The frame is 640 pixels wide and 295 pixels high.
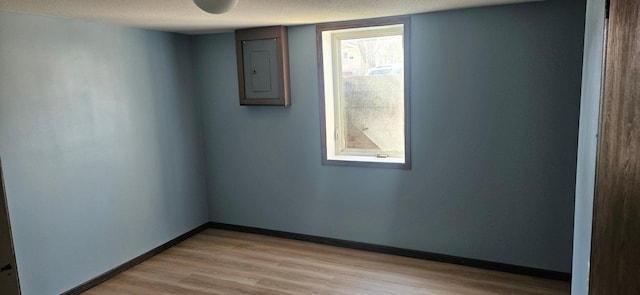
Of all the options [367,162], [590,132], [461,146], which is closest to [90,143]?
[367,162]

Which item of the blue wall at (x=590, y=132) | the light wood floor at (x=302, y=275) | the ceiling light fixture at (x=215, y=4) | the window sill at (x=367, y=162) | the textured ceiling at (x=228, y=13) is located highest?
the textured ceiling at (x=228, y=13)

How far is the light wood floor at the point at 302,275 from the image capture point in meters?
3.05

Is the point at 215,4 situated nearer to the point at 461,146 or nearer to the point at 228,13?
the point at 228,13

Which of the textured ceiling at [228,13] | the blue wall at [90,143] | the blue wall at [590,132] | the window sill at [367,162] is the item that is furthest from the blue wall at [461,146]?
the blue wall at [590,132]

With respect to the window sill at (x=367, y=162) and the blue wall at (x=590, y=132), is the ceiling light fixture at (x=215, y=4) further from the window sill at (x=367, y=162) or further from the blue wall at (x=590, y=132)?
the window sill at (x=367, y=162)

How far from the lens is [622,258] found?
2.61 ft

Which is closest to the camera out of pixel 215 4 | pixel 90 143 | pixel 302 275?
pixel 215 4

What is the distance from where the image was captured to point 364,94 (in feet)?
12.0

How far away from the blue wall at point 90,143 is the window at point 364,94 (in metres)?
1.43

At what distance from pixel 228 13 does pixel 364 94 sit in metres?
1.36

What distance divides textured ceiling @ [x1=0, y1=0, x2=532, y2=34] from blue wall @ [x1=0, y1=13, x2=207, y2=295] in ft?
0.79

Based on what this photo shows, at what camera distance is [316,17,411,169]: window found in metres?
3.48

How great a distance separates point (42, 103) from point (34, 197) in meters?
0.63

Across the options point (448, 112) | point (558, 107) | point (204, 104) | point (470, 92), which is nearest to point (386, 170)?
point (448, 112)
